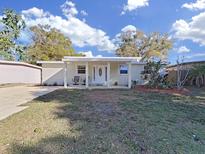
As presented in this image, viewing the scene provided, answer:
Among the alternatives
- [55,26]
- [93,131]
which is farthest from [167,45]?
[93,131]

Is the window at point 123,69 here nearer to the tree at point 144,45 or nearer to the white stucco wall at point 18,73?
the white stucco wall at point 18,73

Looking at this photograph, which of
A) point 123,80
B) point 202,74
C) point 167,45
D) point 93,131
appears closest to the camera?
point 93,131

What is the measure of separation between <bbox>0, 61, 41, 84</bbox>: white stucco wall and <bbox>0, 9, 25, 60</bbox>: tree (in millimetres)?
3309

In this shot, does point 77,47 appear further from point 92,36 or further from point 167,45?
point 167,45

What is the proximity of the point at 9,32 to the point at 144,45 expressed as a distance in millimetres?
21662

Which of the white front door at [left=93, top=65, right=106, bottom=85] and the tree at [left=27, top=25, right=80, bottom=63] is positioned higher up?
the tree at [left=27, top=25, right=80, bottom=63]

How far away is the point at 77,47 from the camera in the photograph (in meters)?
40.3

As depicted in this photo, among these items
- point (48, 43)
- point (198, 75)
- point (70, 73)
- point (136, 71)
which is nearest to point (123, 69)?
point (136, 71)

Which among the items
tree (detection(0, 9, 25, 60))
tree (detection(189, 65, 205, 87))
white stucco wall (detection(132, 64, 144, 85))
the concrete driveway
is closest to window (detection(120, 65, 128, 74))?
white stucco wall (detection(132, 64, 144, 85))

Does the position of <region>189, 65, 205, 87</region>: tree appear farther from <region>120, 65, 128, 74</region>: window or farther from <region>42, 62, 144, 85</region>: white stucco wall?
<region>120, 65, 128, 74</region>: window

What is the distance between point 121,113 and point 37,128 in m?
3.09

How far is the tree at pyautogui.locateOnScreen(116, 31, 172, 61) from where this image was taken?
36.1m

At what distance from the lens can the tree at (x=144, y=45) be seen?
36.1 m

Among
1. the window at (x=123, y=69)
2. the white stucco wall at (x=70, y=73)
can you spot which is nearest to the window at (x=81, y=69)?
the white stucco wall at (x=70, y=73)
